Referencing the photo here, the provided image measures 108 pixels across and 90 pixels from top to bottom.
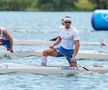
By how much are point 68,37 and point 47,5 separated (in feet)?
343

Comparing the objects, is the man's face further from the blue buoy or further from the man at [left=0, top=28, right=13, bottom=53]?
the blue buoy

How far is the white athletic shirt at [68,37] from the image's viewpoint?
2417cm

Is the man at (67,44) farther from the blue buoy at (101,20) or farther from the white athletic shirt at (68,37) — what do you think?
the blue buoy at (101,20)

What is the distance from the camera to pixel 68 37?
2422 centimetres

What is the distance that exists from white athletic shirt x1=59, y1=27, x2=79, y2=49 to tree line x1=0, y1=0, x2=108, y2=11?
101250mm

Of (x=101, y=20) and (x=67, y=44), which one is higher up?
(x=67, y=44)

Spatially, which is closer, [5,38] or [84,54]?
[5,38]

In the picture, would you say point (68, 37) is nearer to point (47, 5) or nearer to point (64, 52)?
point (64, 52)

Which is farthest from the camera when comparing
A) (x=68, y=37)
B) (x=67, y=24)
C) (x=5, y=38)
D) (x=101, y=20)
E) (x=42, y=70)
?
(x=101, y=20)

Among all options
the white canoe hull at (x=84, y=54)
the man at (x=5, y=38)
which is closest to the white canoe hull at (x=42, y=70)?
the man at (x=5, y=38)

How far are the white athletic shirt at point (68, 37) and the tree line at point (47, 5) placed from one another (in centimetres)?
10125

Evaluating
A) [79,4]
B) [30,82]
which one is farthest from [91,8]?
[30,82]

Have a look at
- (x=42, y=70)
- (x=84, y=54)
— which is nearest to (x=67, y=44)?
(x=42, y=70)

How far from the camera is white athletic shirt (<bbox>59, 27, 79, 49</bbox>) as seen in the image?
24.2 m
